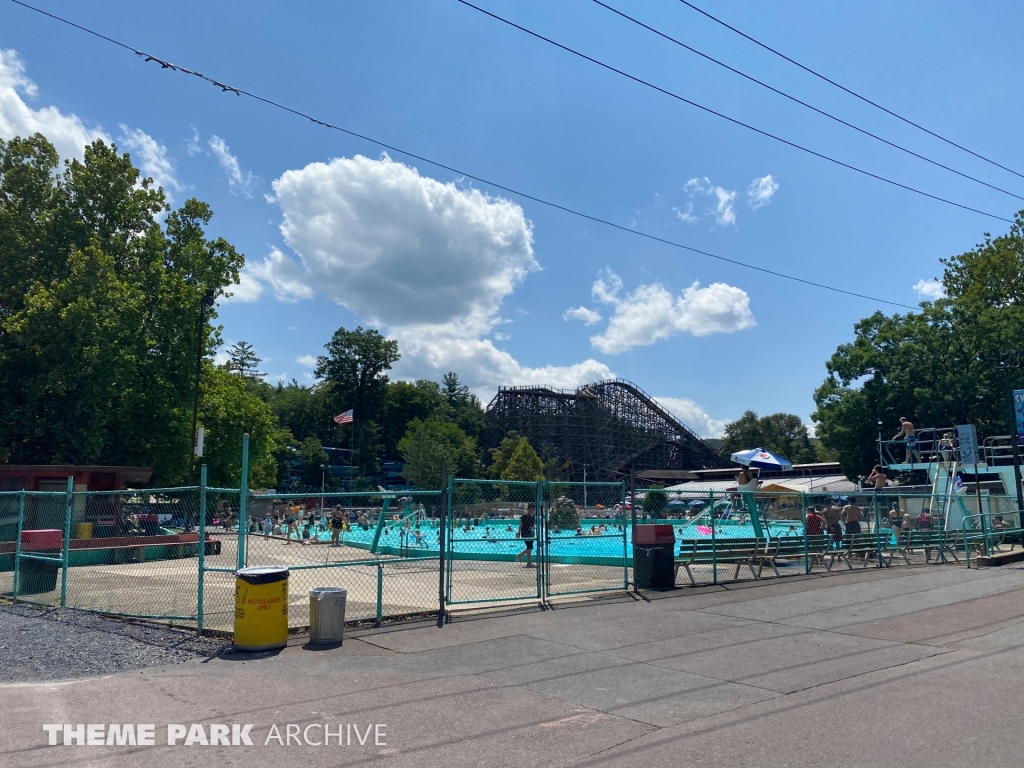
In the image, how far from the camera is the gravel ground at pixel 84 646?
8.27 meters

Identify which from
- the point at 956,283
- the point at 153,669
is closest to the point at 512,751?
the point at 153,669

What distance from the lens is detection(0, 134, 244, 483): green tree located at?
30734 mm

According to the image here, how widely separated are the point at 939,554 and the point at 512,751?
19.7m

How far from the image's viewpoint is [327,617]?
382 inches

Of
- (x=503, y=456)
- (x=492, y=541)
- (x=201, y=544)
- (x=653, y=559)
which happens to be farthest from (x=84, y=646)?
(x=503, y=456)

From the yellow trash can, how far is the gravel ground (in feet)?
1.37

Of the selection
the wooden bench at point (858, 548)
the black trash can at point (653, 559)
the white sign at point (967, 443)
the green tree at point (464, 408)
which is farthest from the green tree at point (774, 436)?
the black trash can at point (653, 559)

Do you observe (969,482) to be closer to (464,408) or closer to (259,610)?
(259,610)

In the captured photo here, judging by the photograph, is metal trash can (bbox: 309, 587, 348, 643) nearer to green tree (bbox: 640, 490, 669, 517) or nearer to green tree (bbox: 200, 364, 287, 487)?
green tree (bbox: 640, 490, 669, 517)

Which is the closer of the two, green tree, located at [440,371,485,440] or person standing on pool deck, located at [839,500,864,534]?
person standing on pool deck, located at [839,500,864,534]

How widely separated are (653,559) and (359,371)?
9545cm

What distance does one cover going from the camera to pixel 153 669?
8320mm

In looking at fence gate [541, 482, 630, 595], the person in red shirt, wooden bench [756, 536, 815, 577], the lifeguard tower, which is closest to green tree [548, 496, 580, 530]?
fence gate [541, 482, 630, 595]

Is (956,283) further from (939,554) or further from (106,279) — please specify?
(106,279)
